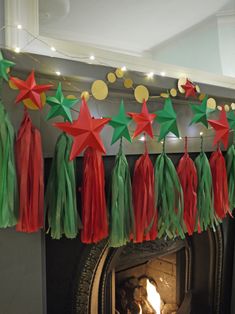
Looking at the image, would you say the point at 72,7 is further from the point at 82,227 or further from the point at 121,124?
the point at 82,227

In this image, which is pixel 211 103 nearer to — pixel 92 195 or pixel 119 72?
pixel 119 72

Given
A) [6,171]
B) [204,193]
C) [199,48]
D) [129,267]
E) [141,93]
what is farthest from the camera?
[199,48]

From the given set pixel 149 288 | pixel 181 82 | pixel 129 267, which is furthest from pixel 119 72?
pixel 149 288

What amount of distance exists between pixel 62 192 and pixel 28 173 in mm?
104

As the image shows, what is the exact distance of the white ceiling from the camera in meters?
0.84

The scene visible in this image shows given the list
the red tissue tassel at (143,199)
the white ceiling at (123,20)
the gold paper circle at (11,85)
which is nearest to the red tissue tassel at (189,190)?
the red tissue tassel at (143,199)

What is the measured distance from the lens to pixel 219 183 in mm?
1029

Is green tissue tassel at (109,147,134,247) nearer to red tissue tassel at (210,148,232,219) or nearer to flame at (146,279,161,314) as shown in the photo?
red tissue tassel at (210,148,232,219)

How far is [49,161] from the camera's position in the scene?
77 centimetres

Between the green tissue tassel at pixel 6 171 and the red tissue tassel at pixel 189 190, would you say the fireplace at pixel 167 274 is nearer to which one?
the red tissue tassel at pixel 189 190

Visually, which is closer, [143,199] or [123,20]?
[143,199]

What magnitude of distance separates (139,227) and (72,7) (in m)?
0.77

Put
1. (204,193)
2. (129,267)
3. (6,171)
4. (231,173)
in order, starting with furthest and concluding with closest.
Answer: (129,267) < (231,173) < (204,193) < (6,171)

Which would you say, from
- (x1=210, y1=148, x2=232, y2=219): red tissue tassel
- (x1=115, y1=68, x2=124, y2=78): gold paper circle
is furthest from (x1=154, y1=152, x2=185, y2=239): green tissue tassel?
(x1=115, y1=68, x2=124, y2=78): gold paper circle
